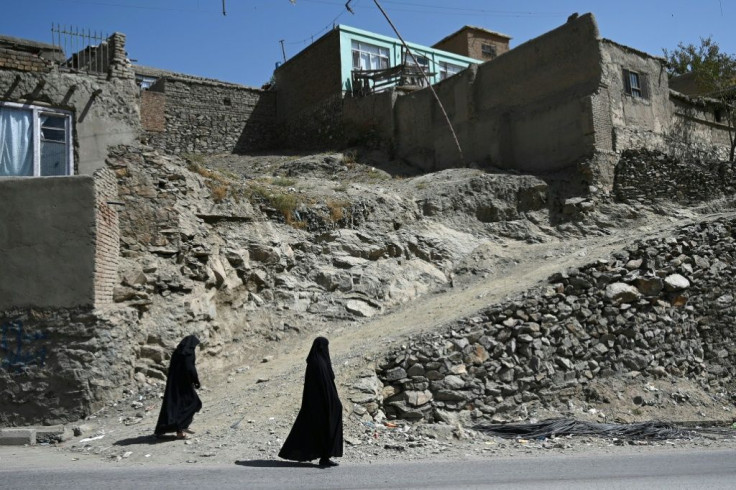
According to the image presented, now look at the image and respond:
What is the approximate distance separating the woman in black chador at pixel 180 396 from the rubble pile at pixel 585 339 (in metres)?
1.93

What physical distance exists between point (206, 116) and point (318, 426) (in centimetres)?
1734

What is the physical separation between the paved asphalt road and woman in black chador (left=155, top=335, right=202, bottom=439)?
82 cm

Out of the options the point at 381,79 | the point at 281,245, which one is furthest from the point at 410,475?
the point at 381,79

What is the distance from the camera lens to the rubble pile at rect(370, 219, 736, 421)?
795cm

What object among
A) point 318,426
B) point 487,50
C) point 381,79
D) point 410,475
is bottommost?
point 410,475

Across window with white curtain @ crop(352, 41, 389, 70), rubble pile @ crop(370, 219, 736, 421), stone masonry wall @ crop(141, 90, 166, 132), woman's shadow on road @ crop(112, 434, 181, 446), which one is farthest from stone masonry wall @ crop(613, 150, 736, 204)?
stone masonry wall @ crop(141, 90, 166, 132)

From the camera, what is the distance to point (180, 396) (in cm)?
684

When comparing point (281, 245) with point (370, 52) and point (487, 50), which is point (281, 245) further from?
point (487, 50)

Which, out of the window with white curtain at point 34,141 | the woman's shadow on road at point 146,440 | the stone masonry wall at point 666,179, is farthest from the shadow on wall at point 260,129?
the woman's shadow on road at point 146,440

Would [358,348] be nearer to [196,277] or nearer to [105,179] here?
[196,277]

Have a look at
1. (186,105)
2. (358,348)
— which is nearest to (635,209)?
(358,348)

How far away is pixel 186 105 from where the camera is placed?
2088 centimetres

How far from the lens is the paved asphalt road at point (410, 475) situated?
5.05 m

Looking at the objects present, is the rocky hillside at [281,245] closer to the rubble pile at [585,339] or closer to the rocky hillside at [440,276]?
the rocky hillside at [440,276]
